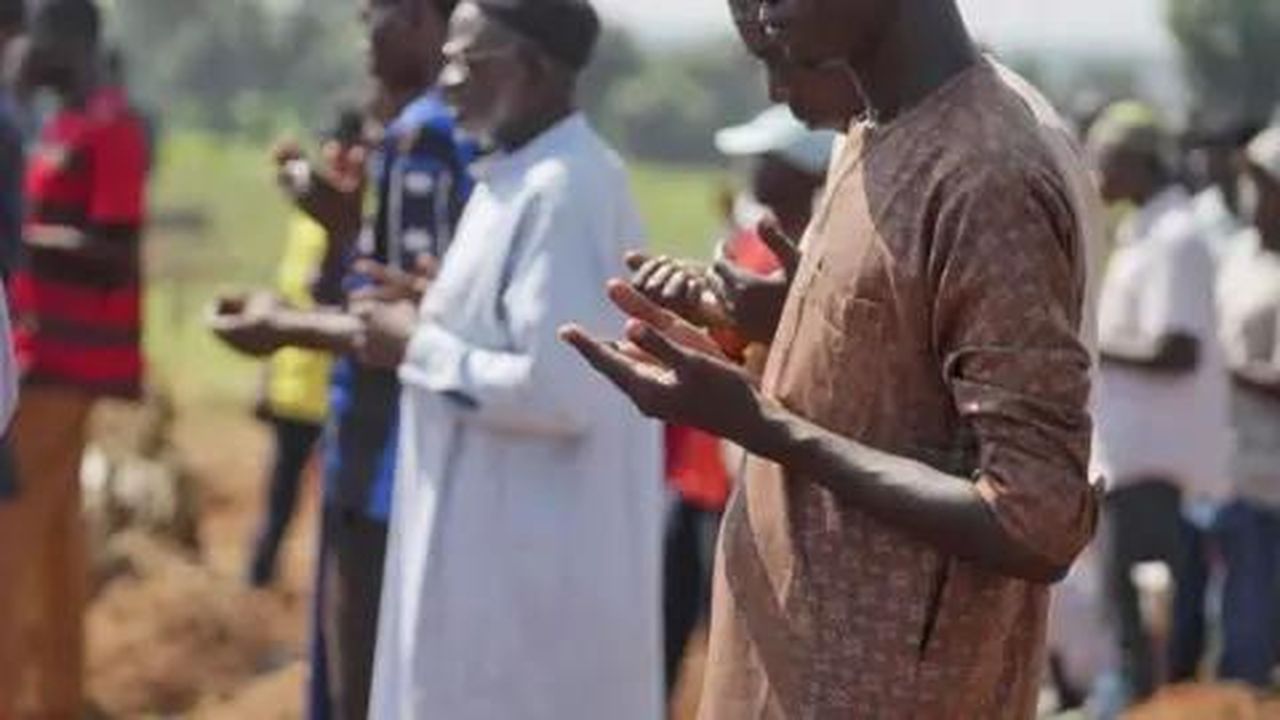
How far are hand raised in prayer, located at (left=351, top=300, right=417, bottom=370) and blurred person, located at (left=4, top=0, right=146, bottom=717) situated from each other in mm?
2252

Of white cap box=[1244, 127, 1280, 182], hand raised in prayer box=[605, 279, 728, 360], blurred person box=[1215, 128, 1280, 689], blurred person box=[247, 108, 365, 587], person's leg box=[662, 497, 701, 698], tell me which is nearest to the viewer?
hand raised in prayer box=[605, 279, 728, 360]

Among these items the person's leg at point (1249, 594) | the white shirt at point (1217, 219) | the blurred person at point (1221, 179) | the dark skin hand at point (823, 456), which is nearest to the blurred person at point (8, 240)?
the dark skin hand at point (823, 456)

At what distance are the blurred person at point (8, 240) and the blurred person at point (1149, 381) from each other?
266 cm

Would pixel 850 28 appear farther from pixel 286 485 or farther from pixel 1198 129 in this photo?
pixel 1198 129

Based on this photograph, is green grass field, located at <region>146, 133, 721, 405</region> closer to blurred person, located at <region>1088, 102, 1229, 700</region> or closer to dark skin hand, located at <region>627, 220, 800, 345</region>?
blurred person, located at <region>1088, 102, 1229, 700</region>

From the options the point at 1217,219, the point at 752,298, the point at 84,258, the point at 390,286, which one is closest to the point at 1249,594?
the point at 1217,219

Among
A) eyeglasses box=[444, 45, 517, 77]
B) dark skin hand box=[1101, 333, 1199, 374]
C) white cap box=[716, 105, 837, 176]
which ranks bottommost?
dark skin hand box=[1101, 333, 1199, 374]

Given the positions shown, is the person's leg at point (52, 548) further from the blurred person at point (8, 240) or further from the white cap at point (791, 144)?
the white cap at point (791, 144)

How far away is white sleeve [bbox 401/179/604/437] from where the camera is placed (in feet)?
16.2

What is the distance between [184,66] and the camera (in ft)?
101

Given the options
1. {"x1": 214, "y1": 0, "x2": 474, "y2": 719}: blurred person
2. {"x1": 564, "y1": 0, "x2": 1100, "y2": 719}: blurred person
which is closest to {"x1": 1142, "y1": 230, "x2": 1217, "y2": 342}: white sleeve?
{"x1": 214, "y1": 0, "x2": 474, "y2": 719}: blurred person

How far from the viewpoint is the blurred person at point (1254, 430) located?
7.73 m

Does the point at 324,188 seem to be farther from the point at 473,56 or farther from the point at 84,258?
the point at 84,258

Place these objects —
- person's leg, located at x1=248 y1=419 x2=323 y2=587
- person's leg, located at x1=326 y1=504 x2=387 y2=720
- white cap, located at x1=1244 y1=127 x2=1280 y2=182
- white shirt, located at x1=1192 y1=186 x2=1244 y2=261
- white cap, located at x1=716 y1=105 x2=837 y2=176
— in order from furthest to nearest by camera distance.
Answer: person's leg, located at x1=248 y1=419 x2=323 y2=587 < white shirt, located at x1=1192 y1=186 x2=1244 y2=261 < white cap, located at x1=1244 y1=127 x2=1280 y2=182 < white cap, located at x1=716 y1=105 x2=837 y2=176 < person's leg, located at x1=326 y1=504 x2=387 y2=720
